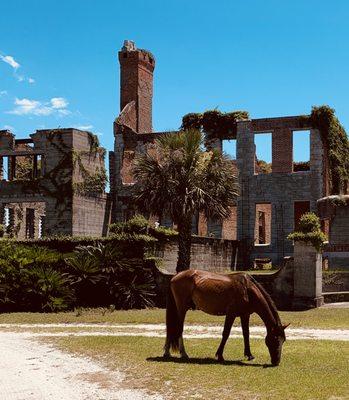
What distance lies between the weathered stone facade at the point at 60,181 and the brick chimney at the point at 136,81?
747 centimetres

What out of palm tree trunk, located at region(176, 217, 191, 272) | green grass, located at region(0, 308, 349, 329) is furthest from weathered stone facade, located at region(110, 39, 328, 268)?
green grass, located at region(0, 308, 349, 329)

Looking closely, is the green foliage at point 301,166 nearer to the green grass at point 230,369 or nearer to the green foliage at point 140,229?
the green foliage at point 140,229

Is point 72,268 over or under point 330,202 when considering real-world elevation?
under

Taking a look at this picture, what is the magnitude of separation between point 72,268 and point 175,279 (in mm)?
13419

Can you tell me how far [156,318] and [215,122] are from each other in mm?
23278

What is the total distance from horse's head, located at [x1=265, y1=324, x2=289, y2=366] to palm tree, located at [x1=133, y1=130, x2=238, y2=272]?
557 inches

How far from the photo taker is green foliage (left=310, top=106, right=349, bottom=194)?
1547 inches

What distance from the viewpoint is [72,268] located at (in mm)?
25312

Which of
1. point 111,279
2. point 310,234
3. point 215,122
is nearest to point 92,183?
point 215,122

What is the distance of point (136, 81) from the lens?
48.8 m

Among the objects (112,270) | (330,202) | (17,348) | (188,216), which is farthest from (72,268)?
(330,202)

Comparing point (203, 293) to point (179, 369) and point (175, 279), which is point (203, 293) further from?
point (179, 369)

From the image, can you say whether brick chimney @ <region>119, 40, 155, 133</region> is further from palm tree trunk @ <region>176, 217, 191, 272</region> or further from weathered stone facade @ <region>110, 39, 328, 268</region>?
palm tree trunk @ <region>176, 217, 191, 272</region>

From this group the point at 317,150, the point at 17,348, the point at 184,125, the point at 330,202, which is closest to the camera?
the point at 17,348
